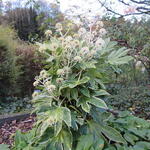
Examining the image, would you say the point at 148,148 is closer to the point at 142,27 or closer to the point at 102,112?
the point at 102,112

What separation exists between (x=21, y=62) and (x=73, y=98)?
3.98 m

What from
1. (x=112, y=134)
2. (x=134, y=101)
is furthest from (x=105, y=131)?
(x=134, y=101)

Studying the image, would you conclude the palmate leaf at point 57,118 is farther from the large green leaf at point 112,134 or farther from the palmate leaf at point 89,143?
the large green leaf at point 112,134

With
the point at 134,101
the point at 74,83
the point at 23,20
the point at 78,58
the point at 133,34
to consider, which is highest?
the point at 23,20

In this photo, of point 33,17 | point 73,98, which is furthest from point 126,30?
point 33,17

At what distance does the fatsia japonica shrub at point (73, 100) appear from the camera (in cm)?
167

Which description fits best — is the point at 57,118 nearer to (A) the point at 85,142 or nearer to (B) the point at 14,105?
(A) the point at 85,142

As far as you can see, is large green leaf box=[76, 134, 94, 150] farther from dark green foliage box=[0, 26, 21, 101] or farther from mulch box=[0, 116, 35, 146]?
dark green foliage box=[0, 26, 21, 101]

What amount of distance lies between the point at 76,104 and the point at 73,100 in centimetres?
9

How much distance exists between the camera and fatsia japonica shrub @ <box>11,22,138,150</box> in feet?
5.49

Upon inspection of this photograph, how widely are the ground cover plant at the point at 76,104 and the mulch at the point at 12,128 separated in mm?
1355

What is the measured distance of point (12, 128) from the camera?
3.47 meters

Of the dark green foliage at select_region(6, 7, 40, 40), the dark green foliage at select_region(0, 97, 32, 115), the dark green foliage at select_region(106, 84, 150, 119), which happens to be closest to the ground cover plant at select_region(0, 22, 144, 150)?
the dark green foliage at select_region(106, 84, 150, 119)

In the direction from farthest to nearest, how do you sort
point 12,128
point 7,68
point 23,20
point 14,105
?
point 23,20, point 7,68, point 14,105, point 12,128
